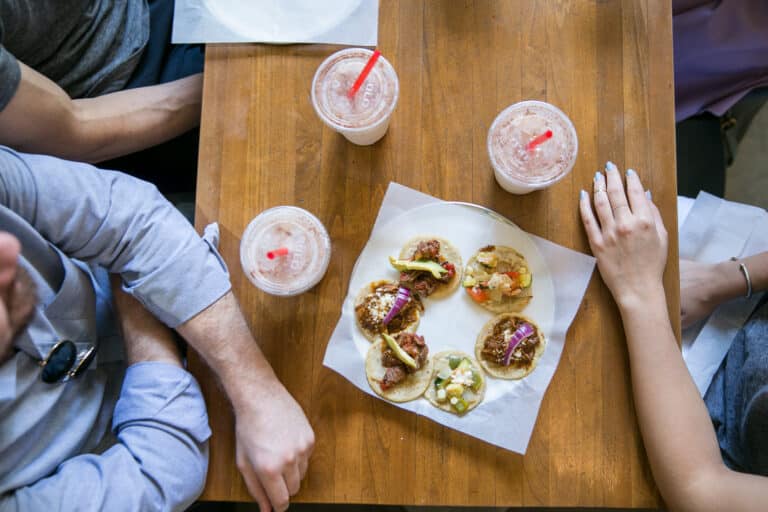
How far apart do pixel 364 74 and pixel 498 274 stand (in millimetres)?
479

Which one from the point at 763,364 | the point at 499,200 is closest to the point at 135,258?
the point at 499,200

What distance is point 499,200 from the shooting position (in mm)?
1166

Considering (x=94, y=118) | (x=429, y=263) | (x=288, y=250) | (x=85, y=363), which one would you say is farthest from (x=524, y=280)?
(x=94, y=118)

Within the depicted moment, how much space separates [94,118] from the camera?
1.27 m

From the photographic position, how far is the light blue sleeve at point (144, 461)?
947 mm

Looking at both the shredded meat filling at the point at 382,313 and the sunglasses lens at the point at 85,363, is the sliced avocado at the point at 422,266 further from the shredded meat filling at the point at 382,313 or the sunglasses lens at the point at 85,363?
the sunglasses lens at the point at 85,363

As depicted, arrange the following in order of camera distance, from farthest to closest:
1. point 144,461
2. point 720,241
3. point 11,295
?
point 720,241
point 144,461
point 11,295

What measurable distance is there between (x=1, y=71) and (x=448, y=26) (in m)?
0.88

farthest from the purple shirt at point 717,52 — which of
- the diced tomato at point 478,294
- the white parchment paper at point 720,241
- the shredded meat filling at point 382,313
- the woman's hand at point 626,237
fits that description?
the shredded meat filling at point 382,313

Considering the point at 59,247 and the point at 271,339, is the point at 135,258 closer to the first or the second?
the point at 59,247

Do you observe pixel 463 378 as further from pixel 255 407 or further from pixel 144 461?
pixel 144 461

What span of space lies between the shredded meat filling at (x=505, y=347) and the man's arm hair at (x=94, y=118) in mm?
931

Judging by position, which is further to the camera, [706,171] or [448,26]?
[706,171]

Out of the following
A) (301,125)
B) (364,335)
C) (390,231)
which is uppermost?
(301,125)
